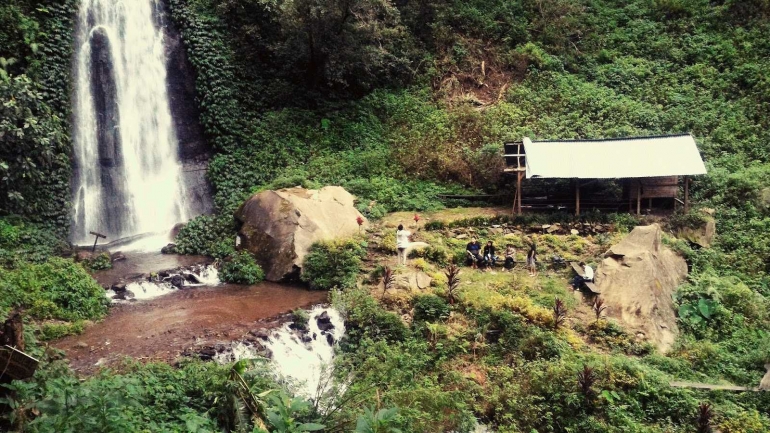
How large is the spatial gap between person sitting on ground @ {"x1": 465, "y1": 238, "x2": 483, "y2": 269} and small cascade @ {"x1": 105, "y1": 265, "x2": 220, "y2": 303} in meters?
7.35

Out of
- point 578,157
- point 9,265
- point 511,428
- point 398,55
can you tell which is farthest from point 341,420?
point 398,55

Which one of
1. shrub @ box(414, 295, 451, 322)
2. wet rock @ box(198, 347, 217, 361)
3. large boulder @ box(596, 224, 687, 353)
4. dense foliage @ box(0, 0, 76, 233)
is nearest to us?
wet rock @ box(198, 347, 217, 361)

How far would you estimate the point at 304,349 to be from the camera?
43.6 ft

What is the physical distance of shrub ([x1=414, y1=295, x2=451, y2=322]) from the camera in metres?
14.1

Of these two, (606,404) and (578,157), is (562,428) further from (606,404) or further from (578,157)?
(578,157)

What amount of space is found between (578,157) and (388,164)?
278 inches

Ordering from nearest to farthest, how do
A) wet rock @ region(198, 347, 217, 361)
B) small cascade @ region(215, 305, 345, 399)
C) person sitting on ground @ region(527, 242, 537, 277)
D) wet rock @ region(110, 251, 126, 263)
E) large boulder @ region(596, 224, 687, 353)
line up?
wet rock @ region(198, 347, 217, 361), small cascade @ region(215, 305, 345, 399), large boulder @ region(596, 224, 687, 353), person sitting on ground @ region(527, 242, 537, 277), wet rock @ region(110, 251, 126, 263)

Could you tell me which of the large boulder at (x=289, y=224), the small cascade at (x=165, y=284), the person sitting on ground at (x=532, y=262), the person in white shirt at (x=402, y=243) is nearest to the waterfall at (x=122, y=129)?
the large boulder at (x=289, y=224)

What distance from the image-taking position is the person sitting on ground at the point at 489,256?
16812mm

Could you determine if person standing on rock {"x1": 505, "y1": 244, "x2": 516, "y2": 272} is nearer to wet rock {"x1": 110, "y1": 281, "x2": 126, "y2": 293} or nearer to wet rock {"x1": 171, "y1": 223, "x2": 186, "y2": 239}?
wet rock {"x1": 110, "y1": 281, "x2": 126, "y2": 293}

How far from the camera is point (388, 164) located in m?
22.7

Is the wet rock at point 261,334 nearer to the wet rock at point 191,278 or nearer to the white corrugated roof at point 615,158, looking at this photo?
the wet rock at point 191,278

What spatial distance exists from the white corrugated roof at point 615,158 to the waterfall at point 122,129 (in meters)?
12.8

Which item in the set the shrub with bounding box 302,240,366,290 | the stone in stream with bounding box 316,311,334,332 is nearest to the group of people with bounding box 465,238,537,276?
the shrub with bounding box 302,240,366,290
